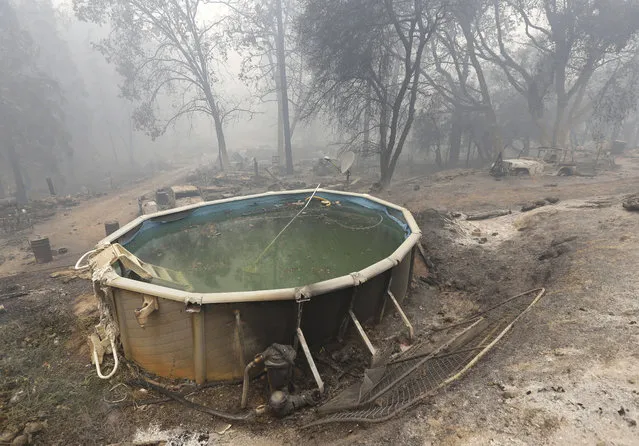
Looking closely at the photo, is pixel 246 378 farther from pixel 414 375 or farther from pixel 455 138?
pixel 455 138

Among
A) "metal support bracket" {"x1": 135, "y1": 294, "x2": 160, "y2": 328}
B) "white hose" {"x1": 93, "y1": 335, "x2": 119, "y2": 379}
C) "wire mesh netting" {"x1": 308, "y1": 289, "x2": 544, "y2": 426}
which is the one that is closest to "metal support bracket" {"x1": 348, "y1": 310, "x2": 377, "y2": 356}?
"wire mesh netting" {"x1": 308, "y1": 289, "x2": 544, "y2": 426}

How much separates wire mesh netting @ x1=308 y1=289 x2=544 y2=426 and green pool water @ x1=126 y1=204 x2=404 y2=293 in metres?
2.02

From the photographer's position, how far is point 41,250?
30.7 ft

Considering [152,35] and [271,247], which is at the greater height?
[152,35]

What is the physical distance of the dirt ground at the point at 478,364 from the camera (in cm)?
286

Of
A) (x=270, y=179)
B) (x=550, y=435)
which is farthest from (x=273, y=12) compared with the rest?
(x=550, y=435)

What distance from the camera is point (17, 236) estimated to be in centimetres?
1197

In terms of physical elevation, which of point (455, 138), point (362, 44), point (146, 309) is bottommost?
point (146, 309)

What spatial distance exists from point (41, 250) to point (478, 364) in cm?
1116

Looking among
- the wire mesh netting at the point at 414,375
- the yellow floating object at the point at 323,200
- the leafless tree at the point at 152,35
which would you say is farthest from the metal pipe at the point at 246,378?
the leafless tree at the point at 152,35

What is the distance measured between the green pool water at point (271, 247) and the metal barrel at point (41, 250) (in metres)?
4.61

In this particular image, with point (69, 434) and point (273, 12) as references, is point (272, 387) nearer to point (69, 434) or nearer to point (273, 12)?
point (69, 434)

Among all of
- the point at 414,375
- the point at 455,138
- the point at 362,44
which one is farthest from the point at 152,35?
the point at 414,375

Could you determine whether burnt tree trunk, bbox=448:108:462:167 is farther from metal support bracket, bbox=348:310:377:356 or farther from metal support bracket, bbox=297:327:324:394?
metal support bracket, bbox=297:327:324:394
